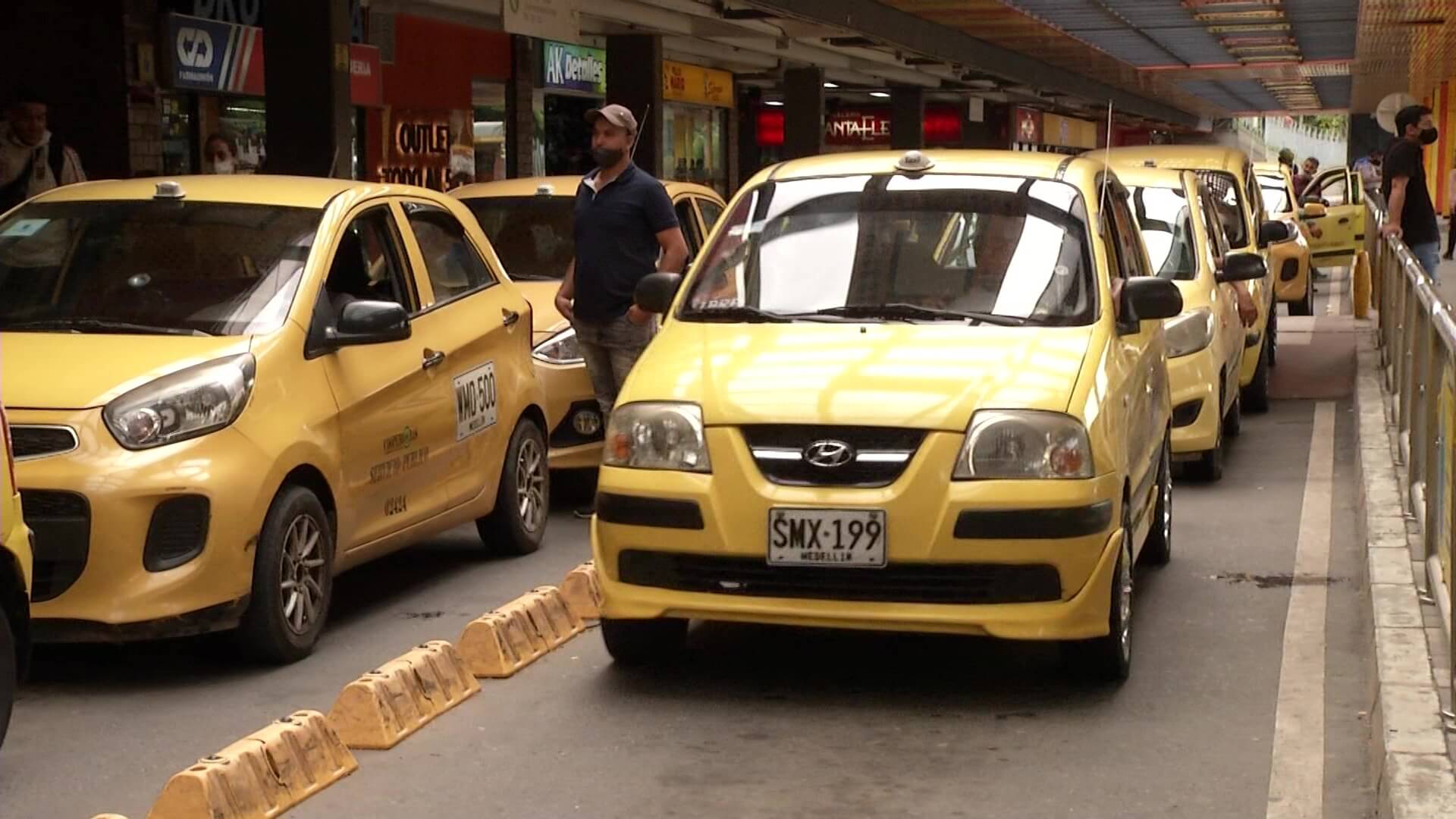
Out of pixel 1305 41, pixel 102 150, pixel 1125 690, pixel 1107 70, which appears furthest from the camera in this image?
pixel 1107 70

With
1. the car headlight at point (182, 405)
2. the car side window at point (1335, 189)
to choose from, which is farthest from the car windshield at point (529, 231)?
the car side window at point (1335, 189)

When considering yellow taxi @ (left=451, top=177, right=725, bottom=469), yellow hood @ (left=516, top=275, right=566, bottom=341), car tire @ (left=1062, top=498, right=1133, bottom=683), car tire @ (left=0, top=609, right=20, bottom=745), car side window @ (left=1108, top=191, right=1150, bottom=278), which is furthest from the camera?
yellow hood @ (left=516, top=275, right=566, bottom=341)

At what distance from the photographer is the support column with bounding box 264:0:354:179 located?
14656 millimetres

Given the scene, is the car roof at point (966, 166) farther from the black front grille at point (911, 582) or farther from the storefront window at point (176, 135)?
the storefront window at point (176, 135)

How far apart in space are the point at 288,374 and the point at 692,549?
1.72 metres

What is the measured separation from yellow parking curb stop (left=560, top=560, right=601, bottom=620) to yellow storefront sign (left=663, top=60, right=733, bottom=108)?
22.2 metres

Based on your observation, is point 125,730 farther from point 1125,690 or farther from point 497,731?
point 1125,690

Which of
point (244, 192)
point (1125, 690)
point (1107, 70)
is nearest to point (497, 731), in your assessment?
point (1125, 690)

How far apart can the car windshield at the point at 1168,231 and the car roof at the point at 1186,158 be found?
2.11m

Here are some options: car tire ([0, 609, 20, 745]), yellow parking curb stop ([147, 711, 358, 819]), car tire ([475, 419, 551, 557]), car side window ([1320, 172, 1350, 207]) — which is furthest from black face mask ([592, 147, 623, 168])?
car side window ([1320, 172, 1350, 207])

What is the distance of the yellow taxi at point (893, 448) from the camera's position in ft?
20.7

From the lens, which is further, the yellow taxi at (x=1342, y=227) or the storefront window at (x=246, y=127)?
the yellow taxi at (x=1342, y=227)

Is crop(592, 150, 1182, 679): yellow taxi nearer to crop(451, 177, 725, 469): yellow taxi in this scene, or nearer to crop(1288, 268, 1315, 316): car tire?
crop(451, 177, 725, 469): yellow taxi

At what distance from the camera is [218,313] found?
753cm
